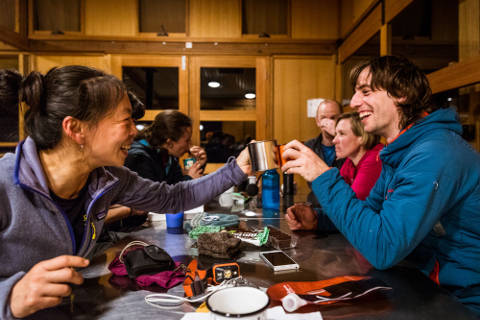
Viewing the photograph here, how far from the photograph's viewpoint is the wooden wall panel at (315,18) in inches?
167

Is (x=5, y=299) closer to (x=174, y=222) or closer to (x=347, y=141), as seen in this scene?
(x=174, y=222)

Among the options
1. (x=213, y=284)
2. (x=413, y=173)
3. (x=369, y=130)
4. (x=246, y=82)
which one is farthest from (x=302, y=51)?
(x=213, y=284)

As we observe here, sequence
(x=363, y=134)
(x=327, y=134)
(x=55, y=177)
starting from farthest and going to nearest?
(x=327, y=134) → (x=363, y=134) → (x=55, y=177)

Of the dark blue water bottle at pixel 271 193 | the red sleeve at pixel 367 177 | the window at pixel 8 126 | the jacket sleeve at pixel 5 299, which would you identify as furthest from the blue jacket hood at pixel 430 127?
the window at pixel 8 126

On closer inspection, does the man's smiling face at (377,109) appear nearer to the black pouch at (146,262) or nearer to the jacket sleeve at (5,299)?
the black pouch at (146,262)

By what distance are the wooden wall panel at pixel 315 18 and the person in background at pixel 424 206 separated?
3511mm

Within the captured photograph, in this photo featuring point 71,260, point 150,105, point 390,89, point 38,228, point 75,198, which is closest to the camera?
point 71,260

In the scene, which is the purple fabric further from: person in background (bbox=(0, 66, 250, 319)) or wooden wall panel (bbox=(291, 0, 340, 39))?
wooden wall panel (bbox=(291, 0, 340, 39))

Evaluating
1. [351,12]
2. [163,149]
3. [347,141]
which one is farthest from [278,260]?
[351,12]

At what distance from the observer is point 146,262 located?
983 millimetres

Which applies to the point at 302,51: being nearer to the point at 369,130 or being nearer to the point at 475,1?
the point at 475,1

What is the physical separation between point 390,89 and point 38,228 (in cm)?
138

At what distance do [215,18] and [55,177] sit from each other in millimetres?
3787

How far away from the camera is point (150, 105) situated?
14.0ft
